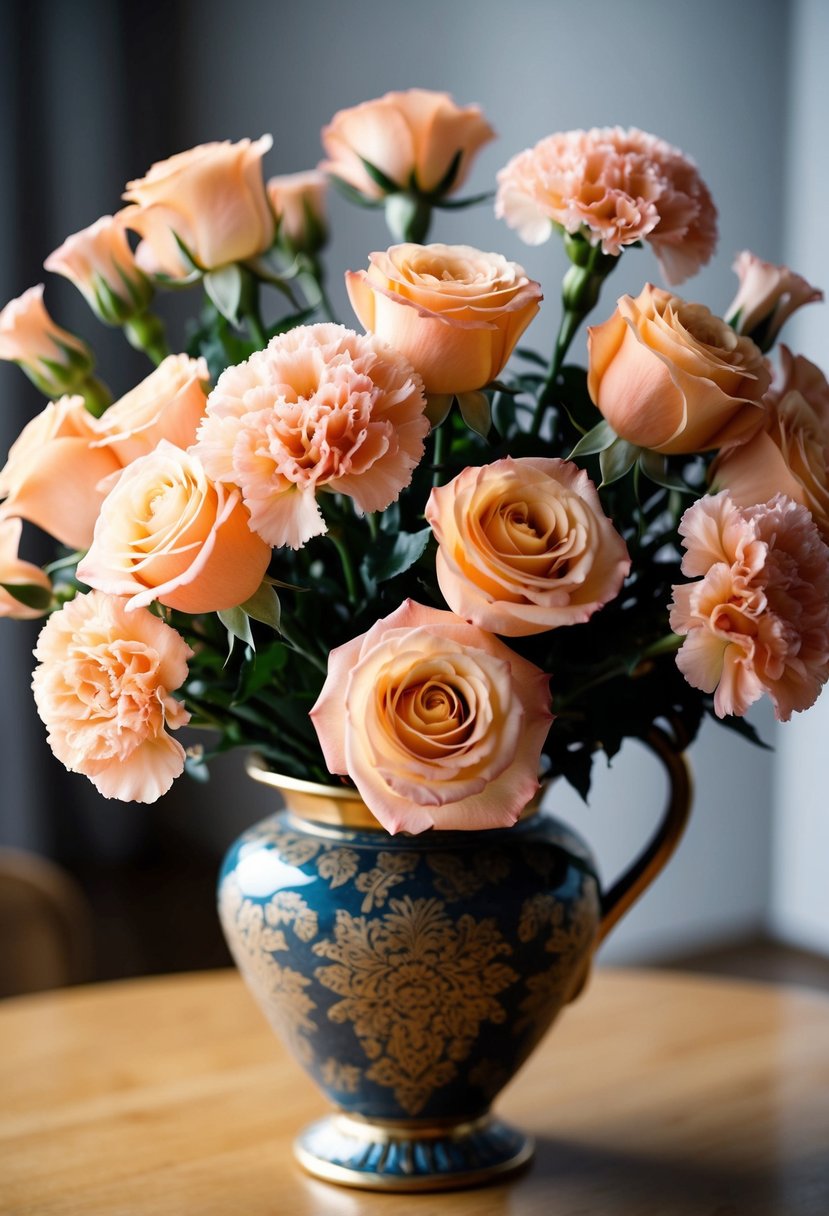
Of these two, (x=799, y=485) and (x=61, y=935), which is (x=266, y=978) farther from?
(x=61, y=935)

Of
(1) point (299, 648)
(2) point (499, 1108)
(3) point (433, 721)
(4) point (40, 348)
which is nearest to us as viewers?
(3) point (433, 721)

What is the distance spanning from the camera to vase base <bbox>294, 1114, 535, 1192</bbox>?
76 centimetres

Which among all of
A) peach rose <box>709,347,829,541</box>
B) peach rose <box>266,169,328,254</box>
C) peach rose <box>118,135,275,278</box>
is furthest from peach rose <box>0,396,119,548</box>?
peach rose <box>709,347,829,541</box>

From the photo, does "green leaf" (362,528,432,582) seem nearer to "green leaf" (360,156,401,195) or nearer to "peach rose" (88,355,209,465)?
"peach rose" (88,355,209,465)

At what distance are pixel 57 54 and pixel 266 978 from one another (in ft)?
7.29

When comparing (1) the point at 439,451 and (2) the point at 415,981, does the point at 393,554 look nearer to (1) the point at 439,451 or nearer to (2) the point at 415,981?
(1) the point at 439,451

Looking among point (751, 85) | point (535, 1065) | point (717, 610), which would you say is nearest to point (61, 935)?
point (535, 1065)

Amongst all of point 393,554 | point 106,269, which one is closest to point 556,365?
point 393,554

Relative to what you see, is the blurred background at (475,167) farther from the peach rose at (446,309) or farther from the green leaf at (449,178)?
the peach rose at (446,309)

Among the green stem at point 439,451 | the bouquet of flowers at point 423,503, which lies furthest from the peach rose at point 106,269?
the green stem at point 439,451

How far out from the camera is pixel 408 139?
2.56ft

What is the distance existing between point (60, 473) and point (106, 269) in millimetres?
142

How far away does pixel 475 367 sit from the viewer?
611 mm

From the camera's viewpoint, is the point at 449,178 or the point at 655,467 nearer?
the point at 655,467
